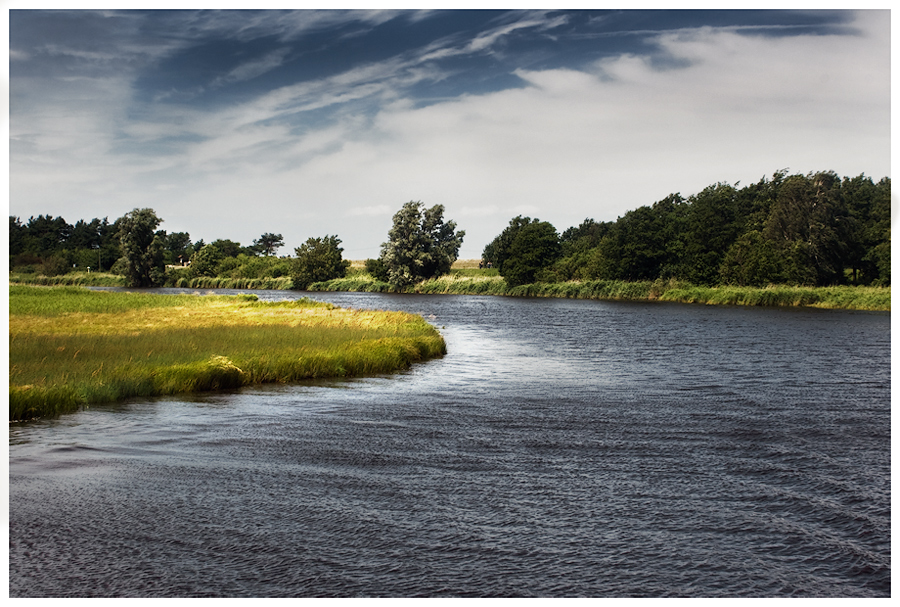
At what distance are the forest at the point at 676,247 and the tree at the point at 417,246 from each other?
0.65 feet

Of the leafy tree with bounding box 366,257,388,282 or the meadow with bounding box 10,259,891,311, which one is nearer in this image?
the meadow with bounding box 10,259,891,311

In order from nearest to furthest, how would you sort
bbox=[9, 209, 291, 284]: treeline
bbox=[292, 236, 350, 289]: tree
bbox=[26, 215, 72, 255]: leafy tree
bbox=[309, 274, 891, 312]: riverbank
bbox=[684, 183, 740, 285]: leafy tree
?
bbox=[309, 274, 891, 312]: riverbank < bbox=[684, 183, 740, 285]: leafy tree < bbox=[9, 209, 291, 284]: treeline < bbox=[292, 236, 350, 289]: tree < bbox=[26, 215, 72, 255]: leafy tree

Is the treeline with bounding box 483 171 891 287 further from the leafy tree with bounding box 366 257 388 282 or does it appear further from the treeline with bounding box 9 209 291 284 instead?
the treeline with bounding box 9 209 291 284

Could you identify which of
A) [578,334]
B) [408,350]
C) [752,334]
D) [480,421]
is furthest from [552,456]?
[752,334]

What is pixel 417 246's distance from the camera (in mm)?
121562

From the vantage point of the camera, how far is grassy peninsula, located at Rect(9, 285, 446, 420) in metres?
19.2

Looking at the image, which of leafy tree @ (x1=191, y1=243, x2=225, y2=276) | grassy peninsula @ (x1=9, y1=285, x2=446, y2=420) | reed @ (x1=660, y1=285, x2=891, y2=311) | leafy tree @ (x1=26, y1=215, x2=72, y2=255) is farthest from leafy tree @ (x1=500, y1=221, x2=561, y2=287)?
leafy tree @ (x1=26, y1=215, x2=72, y2=255)

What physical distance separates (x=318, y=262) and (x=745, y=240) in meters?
80.8

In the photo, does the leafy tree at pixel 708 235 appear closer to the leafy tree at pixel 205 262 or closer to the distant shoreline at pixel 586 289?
the distant shoreline at pixel 586 289

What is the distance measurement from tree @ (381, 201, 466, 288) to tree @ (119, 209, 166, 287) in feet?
137

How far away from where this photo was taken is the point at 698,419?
18.0 m

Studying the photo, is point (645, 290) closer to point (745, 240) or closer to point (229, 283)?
point (745, 240)
